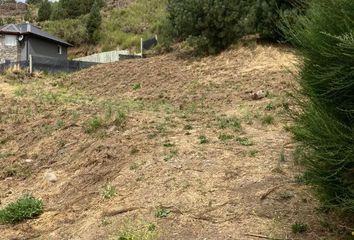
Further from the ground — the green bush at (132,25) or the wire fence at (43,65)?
the green bush at (132,25)

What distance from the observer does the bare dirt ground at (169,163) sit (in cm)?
524

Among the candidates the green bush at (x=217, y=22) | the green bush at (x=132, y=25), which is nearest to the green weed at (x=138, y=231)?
the green bush at (x=217, y=22)

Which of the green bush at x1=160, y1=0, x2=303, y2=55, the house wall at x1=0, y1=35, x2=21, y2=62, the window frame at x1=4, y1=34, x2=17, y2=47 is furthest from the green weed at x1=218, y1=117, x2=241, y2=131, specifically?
the window frame at x1=4, y1=34, x2=17, y2=47

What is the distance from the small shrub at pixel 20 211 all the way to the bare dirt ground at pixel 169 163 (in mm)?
115

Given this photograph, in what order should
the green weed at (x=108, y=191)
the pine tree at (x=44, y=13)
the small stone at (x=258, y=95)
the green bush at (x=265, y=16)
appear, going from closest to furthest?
the green weed at (x=108, y=191) < the small stone at (x=258, y=95) < the green bush at (x=265, y=16) < the pine tree at (x=44, y=13)

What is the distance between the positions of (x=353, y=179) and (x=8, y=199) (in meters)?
4.88

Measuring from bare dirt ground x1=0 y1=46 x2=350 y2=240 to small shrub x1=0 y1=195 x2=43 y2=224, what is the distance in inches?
4.5

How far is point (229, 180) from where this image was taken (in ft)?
19.7

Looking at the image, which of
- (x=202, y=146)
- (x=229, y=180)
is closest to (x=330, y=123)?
(x=229, y=180)

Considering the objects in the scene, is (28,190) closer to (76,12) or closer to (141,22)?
(141,22)

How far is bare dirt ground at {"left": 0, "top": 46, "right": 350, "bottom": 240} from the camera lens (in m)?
5.24

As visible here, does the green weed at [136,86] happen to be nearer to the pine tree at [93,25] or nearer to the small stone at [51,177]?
the small stone at [51,177]

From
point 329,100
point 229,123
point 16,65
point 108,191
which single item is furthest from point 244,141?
point 16,65

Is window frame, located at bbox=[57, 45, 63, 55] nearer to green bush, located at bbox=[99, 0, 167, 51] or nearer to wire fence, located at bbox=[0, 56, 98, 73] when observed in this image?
green bush, located at bbox=[99, 0, 167, 51]
